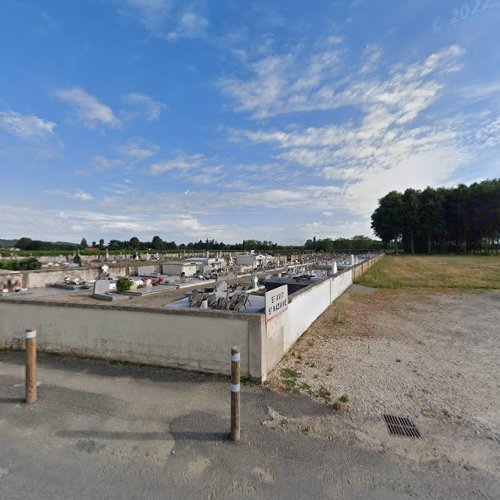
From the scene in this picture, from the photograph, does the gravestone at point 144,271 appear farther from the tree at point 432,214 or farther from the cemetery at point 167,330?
the tree at point 432,214

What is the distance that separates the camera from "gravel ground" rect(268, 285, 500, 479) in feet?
11.8

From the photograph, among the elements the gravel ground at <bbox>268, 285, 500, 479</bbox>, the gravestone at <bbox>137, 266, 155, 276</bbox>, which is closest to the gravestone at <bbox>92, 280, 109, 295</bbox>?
the gravestone at <bbox>137, 266, 155, 276</bbox>

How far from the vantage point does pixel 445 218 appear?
206 feet

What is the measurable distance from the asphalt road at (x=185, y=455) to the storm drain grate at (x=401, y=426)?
532mm

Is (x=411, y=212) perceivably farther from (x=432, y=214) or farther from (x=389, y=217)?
(x=389, y=217)

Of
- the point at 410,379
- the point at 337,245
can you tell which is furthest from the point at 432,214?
the point at 410,379

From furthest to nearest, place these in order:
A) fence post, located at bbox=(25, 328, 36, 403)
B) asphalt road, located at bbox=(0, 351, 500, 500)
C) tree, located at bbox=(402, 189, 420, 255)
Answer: tree, located at bbox=(402, 189, 420, 255) → fence post, located at bbox=(25, 328, 36, 403) → asphalt road, located at bbox=(0, 351, 500, 500)

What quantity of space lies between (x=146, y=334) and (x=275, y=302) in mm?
2701

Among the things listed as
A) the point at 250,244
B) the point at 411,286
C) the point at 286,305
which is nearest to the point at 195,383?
the point at 286,305

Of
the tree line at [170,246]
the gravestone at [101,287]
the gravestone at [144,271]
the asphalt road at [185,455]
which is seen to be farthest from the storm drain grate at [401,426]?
the tree line at [170,246]

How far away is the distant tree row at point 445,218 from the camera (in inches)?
2260

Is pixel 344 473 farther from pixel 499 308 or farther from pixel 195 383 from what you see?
pixel 499 308

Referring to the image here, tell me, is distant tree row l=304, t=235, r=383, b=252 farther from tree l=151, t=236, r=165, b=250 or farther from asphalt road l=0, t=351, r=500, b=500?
asphalt road l=0, t=351, r=500, b=500

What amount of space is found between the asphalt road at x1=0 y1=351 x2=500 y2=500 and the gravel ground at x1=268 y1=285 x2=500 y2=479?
270mm
